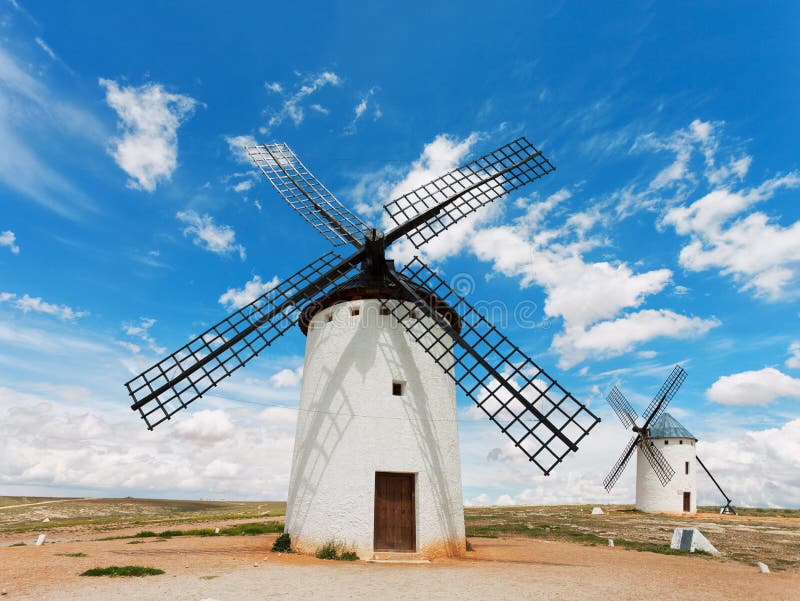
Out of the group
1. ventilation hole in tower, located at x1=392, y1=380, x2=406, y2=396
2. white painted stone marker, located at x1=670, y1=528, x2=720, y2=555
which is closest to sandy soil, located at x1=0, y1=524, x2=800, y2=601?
white painted stone marker, located at x1=670, y1=528, x2=720, y2=555

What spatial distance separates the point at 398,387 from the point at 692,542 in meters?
10.9

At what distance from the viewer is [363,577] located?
10523 mm

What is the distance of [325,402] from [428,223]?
21.6 ft

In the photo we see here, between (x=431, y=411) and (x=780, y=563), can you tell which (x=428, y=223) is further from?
(x=780, y=563)

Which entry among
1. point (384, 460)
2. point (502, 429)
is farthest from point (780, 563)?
point (384, 460)

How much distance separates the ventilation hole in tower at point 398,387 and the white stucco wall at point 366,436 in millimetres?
99

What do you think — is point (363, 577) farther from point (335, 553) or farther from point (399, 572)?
point (335, 553)

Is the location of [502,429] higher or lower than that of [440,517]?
higher

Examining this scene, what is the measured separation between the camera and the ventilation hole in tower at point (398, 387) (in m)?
14.4

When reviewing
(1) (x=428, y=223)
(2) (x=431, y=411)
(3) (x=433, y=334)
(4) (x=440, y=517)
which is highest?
(1) (x=428, y=223)

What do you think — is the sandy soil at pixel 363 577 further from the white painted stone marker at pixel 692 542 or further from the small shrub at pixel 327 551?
the white painted stone marker at pixel 692 542

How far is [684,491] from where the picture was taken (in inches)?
1412

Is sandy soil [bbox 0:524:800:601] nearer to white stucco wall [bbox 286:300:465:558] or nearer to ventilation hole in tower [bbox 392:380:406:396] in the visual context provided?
white stucco wall [bbox 286:300:465:558]

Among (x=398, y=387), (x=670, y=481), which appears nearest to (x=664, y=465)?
(x=670, y=481)
